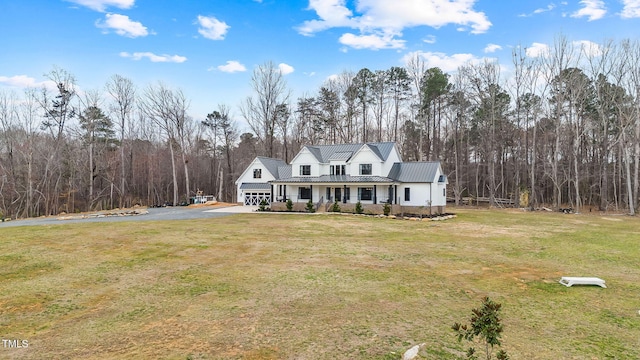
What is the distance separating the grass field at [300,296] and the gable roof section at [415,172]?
1225 cm

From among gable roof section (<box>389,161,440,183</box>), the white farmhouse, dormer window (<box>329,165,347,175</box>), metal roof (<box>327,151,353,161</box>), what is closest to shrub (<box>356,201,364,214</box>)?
the white farmhouse

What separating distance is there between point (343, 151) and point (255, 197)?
35.3 feet

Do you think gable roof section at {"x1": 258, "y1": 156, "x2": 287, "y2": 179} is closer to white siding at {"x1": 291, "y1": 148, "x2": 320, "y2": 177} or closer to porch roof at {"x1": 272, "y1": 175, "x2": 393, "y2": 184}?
white siding at {"x1": 291, "y1": 148, "x2": 320, "y2": 177}

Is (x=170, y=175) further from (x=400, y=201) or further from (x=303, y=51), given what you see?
(x=400, y=201)

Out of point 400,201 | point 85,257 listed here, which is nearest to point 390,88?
point 400,201

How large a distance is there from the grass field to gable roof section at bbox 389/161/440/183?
12254mm

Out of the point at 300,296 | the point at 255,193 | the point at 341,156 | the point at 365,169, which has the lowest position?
the point at 300,296

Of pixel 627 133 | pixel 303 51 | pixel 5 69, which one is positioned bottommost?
pixel 627 133

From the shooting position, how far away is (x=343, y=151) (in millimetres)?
31125

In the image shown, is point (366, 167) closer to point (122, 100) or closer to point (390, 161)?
point (390, 161)

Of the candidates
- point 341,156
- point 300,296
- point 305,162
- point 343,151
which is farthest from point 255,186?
point 300,296

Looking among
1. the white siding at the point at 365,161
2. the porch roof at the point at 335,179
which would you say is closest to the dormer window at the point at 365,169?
the white siding at the point at 365,161

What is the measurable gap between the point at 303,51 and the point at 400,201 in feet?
52.5

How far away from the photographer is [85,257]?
10.8m
